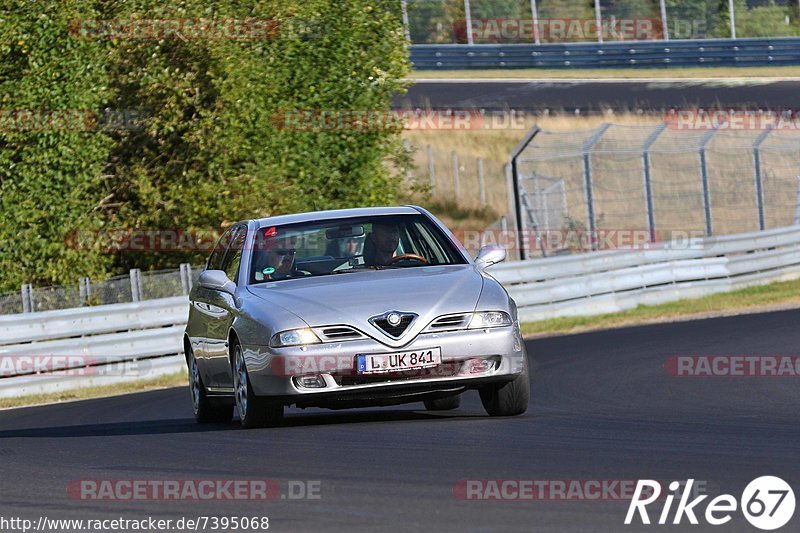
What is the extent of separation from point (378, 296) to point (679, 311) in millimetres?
14188

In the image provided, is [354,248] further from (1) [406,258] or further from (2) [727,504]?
(2) [727,504]

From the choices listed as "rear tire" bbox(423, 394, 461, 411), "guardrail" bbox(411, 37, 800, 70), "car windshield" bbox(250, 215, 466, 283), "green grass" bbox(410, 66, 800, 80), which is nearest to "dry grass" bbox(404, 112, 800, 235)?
"green grass" bbox(410, 66, 800, 80)

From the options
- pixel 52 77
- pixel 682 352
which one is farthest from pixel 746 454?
pixel 52 77

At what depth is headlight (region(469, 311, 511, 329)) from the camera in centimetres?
980

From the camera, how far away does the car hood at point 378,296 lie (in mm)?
9602

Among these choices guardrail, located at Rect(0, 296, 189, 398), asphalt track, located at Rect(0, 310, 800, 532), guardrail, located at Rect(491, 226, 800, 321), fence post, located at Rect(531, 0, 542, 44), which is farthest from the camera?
fence post, located at Rect(531, 0, 542, 44)

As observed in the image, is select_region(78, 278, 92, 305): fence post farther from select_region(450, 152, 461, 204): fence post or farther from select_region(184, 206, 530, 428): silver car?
select_region(450, 152, 461, 204): fence post

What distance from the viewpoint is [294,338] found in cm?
970

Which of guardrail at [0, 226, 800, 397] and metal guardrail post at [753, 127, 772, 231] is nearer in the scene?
guardrail at [0, 226, 800, 397]

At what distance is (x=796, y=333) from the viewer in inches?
678

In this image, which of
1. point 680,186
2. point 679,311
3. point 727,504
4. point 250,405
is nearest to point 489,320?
point 250,405

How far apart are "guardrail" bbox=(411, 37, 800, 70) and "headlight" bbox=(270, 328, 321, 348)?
34.6 m

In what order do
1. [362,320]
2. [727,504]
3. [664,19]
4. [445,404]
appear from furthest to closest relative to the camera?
1. [664,19]
2. [445,404]
3. [362,320]
4. [727,504]

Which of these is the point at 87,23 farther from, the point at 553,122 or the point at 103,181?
the point at 553,122
